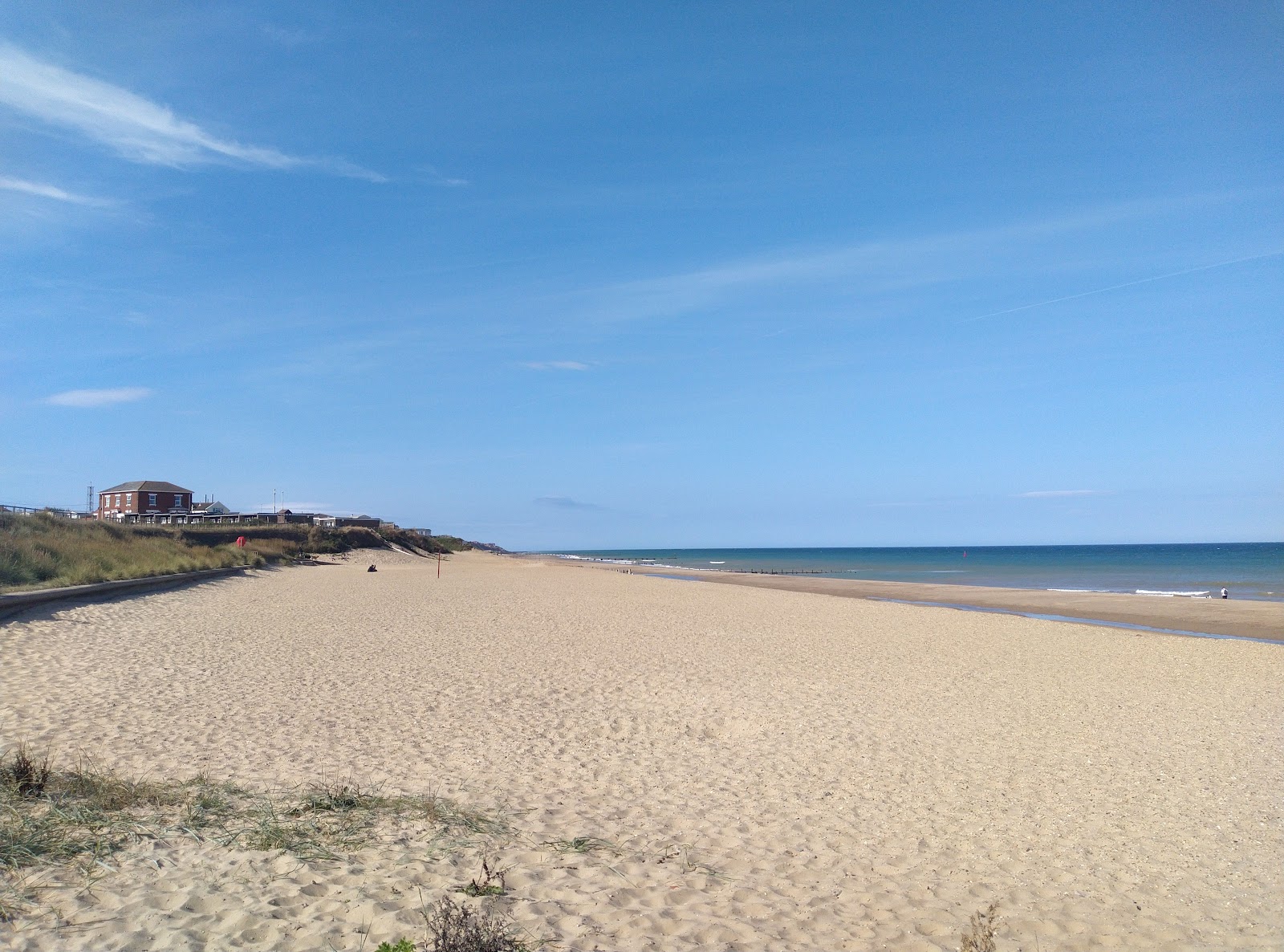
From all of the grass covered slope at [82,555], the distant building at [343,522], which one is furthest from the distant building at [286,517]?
the grass covered slope at [82,555]

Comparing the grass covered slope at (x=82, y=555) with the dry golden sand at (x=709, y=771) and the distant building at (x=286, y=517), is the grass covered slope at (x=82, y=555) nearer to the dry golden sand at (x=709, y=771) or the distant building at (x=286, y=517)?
the dry golden sand at (x=709, y=771)

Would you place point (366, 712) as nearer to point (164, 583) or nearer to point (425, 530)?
point (164, 583)

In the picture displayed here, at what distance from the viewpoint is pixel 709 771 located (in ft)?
24.7

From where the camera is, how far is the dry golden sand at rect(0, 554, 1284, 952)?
446 cm

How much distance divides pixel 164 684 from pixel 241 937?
740 centimetres

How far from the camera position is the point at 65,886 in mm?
4266

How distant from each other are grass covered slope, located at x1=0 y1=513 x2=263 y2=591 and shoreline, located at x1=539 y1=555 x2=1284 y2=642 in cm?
2336

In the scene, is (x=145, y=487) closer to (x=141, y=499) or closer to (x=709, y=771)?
(x=141, y=499)

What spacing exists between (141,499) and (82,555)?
2137 inches

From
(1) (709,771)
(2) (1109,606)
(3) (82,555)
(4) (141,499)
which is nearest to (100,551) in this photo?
(3) (82,555)

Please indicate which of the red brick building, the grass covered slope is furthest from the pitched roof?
the grass covered slope

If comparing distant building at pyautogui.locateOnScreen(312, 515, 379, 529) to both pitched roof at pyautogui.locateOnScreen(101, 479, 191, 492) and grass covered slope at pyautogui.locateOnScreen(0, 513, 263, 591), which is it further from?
grass covered slope at pyautogui.locateOnScreen(0, 513, 263, 591)

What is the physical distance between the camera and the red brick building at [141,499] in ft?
228

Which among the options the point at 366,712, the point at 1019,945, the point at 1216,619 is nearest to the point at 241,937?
the point at 1019,945
